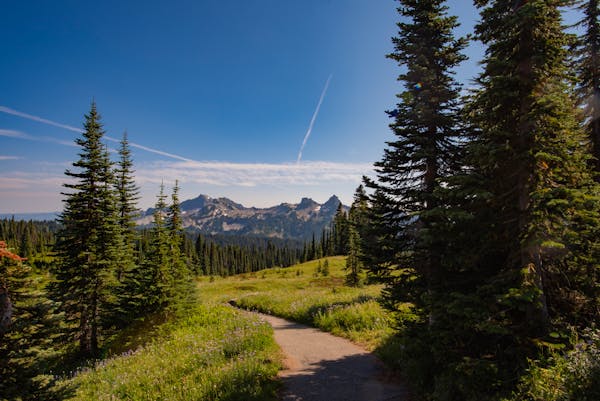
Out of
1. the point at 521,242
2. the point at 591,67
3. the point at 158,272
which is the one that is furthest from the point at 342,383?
the point at 591,67

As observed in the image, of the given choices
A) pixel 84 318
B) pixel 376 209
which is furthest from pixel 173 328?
pixel 376 209

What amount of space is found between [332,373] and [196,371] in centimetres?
463

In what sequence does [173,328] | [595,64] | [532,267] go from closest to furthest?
[532,267] < [595,64] < [173,328]

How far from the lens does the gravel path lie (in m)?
7.99

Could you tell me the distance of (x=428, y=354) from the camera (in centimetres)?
837

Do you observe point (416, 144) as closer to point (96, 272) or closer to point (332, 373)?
point (332, 373)

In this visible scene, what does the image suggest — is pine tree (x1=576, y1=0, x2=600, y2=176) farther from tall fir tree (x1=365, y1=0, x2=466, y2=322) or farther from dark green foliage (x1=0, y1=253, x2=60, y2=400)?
dark green foliage (x1=0, y1=253, x2=60, y2=400)

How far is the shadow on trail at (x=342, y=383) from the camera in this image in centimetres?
791

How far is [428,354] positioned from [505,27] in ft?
28.7

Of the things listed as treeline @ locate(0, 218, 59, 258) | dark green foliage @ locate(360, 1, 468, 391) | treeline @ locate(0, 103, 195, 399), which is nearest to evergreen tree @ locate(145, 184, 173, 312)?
treeline @ locate(0, 103, 195, 399)

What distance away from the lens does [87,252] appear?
18.9 metres

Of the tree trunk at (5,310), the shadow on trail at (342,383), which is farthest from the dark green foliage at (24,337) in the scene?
the shadow on trail at (342,383)

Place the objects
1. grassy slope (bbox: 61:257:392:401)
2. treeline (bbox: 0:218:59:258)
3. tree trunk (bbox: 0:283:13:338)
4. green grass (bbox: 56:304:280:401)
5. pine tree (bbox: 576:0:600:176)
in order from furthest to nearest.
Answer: treeline (bbox: 0:218:59:258), pine tree (bbox: 576:0:600:176), grassy slope (bbox: 61:257:392:401), green grass (bbox: 56:304:280:401), tree trunk (bbox: 0:283:13:338)

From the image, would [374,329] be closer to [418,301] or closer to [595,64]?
[418,301]
